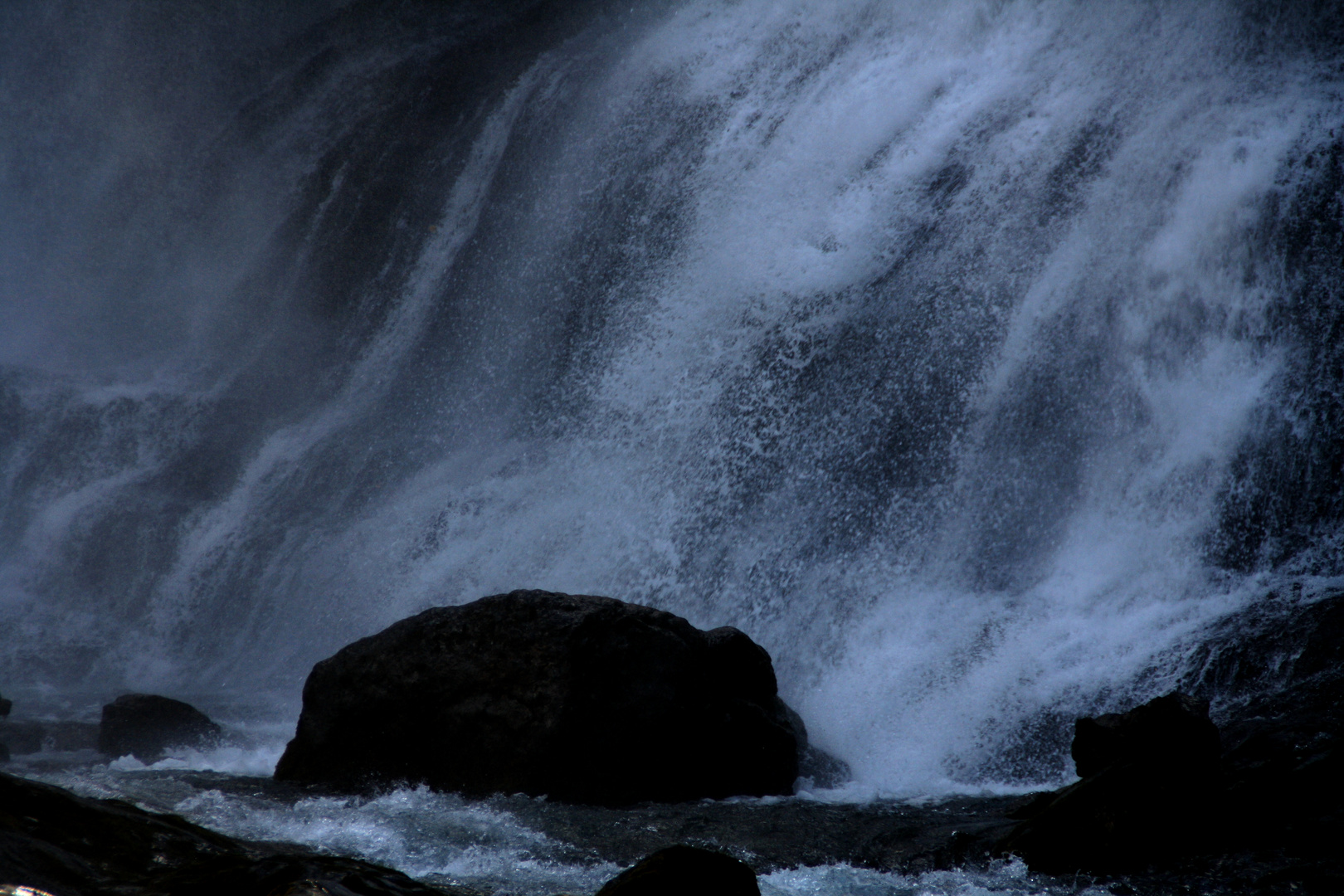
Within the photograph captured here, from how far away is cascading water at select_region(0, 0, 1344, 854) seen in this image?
7820 mm

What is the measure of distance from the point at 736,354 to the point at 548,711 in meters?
5.19

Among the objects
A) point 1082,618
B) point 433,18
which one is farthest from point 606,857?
point 433,18

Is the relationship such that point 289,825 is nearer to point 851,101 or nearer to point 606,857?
point 606,857

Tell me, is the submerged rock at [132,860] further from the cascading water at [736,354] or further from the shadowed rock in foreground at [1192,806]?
the cascading water at [736,354]

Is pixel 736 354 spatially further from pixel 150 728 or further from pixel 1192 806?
pixel 1192 806

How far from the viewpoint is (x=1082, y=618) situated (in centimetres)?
749

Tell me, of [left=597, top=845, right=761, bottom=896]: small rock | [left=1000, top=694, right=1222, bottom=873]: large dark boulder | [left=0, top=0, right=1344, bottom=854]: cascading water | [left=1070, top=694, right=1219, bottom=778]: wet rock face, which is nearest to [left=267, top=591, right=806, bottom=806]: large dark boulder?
[left=0, top=0, right=1344, bottom=854]: cascading water

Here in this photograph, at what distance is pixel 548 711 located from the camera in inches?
234

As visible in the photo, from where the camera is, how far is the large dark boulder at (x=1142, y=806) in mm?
4320

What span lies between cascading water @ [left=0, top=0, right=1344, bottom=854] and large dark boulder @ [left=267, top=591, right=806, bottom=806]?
1292 mm

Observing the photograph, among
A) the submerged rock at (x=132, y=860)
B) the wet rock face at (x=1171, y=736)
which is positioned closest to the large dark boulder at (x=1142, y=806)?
the wet rock face at (x=1171, y=736)

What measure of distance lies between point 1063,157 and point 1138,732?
675 centimetres

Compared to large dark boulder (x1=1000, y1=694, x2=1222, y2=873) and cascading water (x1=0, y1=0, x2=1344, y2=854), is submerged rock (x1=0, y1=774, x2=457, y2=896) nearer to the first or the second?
large dark boulder (x1=1000, y1=694, x2=1222, y2=873)

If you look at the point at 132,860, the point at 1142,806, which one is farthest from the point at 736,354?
the point at 132,860
